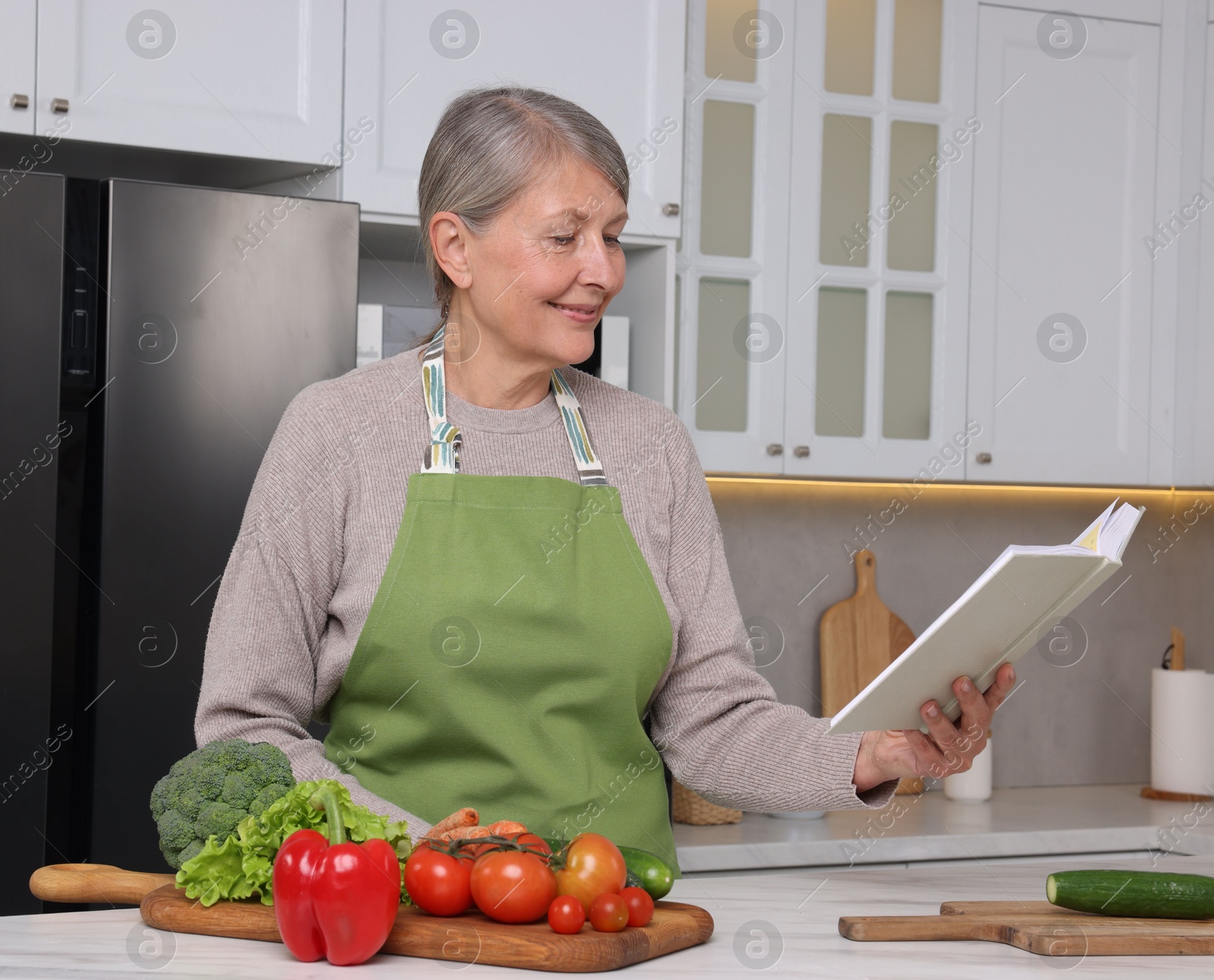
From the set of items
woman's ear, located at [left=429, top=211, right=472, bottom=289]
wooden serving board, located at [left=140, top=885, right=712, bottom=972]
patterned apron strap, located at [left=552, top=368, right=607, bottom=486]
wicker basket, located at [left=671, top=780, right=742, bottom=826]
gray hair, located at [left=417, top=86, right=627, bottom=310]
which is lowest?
wicker basket, located at [left=671, top=780, right=742, bottom=826]

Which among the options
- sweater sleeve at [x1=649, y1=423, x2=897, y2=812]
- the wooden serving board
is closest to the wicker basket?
sweater sleeve at [x1=649, y1=423, x2=897, y2=812]

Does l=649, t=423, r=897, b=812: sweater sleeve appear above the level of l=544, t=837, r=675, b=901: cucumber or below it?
above

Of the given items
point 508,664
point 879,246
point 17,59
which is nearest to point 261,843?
point 508,664

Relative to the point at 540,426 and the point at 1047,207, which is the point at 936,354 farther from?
the point at 540,426

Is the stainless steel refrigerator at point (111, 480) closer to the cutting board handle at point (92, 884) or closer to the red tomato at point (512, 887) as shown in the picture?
the cutting board handle at point (92, 884)

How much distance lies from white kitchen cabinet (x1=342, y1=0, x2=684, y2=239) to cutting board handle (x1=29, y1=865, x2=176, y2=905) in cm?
146

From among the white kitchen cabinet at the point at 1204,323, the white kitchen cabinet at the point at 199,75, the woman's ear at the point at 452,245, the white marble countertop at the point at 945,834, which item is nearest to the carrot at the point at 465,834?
the woman's ear at the point at 452,245

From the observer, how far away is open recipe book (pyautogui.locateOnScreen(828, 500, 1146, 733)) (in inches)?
38.9

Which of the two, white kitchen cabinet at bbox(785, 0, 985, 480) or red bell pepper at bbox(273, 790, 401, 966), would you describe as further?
white kitchen cabinet at bbox(785, 0, 985, 480)

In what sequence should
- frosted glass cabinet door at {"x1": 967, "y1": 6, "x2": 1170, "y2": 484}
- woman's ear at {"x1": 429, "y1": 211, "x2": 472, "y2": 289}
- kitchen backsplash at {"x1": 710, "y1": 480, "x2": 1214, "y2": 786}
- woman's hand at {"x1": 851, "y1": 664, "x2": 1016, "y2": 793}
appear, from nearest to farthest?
woman's hand at {"x1": 851, "y1": 664, "x2": 1016, "y2": 793}
woman's ear at {"x1": 429, "y1": 211, "x2": 472, "y2": 289}
frosted glass cabinet door at {"x1": 967, "y1": 6, "x2": 1170, "y2": 484}
kitchen backsplash at {"x1": 710, "y1": 480, "x2": 1214, "y2": 786}

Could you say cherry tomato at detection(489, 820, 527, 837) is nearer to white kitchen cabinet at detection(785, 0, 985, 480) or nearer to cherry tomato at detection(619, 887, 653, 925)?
cherry tomato at detection(619, 887, 653, 925)

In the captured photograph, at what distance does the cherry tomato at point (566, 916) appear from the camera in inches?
38.2

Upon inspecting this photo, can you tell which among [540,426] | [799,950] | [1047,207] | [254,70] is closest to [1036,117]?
[1047,207]

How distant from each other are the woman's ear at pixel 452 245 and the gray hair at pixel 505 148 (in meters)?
0.01
